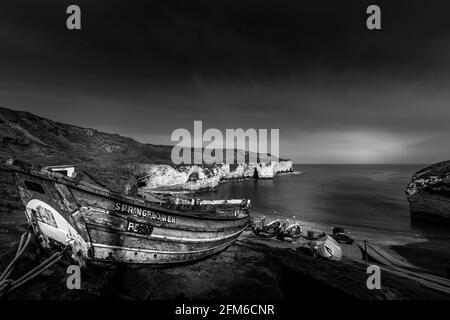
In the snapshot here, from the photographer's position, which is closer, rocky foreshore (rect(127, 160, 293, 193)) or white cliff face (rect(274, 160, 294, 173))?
rocky foreshore (rect(127, 160, 293, 193))

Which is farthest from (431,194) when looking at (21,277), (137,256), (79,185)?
(21,277)

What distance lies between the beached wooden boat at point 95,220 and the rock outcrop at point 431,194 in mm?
48911

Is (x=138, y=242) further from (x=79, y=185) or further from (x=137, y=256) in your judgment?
(x=79, y=185)

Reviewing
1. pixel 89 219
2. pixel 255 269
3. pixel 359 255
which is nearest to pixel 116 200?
pixel 89 219

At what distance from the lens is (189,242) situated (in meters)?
8.62

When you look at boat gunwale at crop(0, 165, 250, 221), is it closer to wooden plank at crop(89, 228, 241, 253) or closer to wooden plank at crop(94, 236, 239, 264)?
wooden plank at crop(89, 228, 241, 253)

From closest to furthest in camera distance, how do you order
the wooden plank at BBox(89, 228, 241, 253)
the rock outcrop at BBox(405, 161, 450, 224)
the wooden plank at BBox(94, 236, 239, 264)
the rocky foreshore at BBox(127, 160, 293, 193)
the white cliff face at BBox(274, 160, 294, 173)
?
1. the wooden plank at BBox(89, 228, 241, 253)
2. the wooden plank at BBox(94, 236, 239, 264)
3. the rock outcrop at BBox(405, 161, 450, 224)
4. the rocky foreshore at BBox(127, 160, 293, 193)
5. the white cliff face at BBox(274, 160, 294, 173)

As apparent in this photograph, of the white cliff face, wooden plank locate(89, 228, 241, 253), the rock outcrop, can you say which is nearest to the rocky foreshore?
wooden plank locate(89, 228, 241, 253)

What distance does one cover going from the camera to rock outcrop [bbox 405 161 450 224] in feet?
120

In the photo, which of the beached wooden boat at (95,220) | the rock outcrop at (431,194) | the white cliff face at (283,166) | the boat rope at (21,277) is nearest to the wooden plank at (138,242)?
the beached wooden boat at (95,220)

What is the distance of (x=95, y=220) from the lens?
6.48m

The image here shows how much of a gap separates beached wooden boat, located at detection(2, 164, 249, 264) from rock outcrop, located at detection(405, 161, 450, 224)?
48.9 meters

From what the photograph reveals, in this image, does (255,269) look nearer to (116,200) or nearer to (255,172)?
(116,200)

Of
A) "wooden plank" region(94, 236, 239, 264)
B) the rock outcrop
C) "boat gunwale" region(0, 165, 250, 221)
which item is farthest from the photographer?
the rock outcrop
